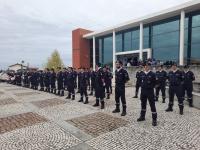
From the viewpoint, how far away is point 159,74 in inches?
388

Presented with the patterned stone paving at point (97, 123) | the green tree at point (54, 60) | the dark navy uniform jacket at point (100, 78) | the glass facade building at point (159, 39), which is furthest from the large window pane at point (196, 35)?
→ the green tree at point (54, 60)

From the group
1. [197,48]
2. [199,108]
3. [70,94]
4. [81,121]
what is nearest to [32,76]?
[70,94]

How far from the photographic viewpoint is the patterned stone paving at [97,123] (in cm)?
560

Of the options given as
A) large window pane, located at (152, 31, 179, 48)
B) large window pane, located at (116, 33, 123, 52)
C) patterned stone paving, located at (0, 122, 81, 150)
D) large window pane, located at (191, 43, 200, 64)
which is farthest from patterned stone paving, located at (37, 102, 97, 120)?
large window pane, located at (116, 33, 123, 52)

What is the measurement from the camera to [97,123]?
6.27 metres

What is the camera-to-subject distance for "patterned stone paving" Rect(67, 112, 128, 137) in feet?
18.4

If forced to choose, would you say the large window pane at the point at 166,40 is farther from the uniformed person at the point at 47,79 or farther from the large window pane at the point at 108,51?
the uniformed person at the point at 47,79

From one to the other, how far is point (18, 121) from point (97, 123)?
9.37 ft

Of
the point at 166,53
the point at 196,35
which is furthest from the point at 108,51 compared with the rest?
the point at 196,35

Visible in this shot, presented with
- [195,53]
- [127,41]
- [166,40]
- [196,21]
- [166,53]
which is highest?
[196,21]

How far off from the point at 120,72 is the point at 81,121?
2352 mm

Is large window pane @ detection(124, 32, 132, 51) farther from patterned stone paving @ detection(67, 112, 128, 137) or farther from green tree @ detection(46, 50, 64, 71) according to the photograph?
green tree @ detection(46, 50, 64, 71)

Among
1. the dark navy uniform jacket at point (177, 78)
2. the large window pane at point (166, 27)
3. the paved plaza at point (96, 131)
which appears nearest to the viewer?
the paved plaza at point (96, 131)

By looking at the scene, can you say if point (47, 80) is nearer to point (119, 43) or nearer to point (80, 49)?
point (119, 43)
